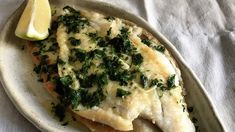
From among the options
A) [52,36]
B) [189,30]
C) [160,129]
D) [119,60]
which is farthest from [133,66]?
[189,30]

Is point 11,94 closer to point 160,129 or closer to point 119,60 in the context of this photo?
point 119,60

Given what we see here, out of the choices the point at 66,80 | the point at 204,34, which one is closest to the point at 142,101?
the point at 66,80

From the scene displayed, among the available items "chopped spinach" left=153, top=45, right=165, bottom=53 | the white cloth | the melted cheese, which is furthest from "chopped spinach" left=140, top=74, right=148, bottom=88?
the white cloth

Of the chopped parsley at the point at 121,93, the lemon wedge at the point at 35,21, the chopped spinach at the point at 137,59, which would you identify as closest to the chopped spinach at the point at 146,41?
the chopped spinach at the point at 137,59

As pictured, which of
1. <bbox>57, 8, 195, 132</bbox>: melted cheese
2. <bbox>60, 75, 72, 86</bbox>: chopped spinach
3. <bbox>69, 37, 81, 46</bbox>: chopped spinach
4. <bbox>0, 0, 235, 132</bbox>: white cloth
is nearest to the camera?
<bbox>57, 8, 195, 132</bbox>: melted cheese

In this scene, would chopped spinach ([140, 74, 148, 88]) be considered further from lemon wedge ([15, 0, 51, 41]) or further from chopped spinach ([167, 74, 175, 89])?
lemon wedge ([15, 0, 51, 41])

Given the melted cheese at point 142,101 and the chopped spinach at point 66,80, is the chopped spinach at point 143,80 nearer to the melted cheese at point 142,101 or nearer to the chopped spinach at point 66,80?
the melted cheese at point 142,101

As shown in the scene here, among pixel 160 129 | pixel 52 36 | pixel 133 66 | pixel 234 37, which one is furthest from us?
pixel 234 37
